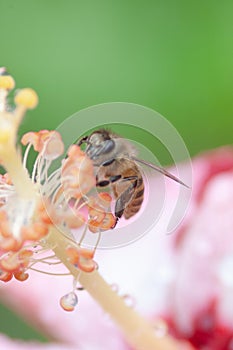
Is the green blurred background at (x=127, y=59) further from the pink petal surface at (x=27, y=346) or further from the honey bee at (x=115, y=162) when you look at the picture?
the honey bee at (x=115, y=162)

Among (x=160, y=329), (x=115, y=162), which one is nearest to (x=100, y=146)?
(x=115, y=162)

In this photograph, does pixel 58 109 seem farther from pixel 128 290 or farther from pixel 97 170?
pixel 97 170

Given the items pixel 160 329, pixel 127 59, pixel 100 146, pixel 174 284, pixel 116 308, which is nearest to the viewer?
pixel 100 146

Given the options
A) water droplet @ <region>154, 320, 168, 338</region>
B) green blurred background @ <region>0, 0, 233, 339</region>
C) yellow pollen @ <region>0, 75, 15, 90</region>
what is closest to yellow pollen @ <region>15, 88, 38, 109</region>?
yellow pollen @ <region>0, 75, 15, 90</region>

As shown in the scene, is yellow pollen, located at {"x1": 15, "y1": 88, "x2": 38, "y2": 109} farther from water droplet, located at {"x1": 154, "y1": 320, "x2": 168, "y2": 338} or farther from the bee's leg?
water droplet, located at {"x1": 154, "y1": 320, "x2": 168, "y2": 338}

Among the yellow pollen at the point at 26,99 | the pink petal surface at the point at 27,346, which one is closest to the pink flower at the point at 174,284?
the pink petal surface at the point at 27,346

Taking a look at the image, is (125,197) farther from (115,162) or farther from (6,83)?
(6,83)

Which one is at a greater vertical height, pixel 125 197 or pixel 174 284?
pixel 125 197
